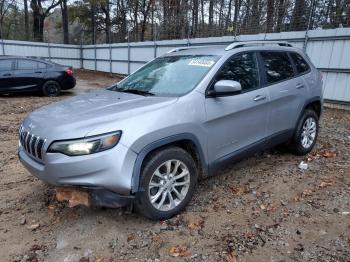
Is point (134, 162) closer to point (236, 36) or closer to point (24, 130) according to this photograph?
point (24, 130)

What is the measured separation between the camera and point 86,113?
3219 mm

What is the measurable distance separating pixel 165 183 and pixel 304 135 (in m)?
3.01

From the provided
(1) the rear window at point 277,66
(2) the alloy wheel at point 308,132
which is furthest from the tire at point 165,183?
(2) the alloy wheel at point 308,132

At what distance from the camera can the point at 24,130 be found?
11.1 feet

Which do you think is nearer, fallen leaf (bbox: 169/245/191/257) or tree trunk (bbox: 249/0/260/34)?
fallen leaf (bbox: 169/245/191/257)

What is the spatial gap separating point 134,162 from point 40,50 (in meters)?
23.1

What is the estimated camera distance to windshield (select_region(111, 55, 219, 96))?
3.73 meters

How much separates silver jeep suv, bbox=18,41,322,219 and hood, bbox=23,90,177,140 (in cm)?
1

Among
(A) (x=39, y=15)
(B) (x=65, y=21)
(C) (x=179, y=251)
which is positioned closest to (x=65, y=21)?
(B) (x=65, y=21)

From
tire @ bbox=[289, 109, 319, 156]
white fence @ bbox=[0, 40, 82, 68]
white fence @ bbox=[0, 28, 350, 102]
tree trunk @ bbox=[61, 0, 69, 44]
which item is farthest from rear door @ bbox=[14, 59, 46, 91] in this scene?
tree trunk @ bbox=[61, 0, 69, 44]

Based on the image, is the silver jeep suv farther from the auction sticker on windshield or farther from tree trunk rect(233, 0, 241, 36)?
tree trunk rect(233, 0, 241, 36)

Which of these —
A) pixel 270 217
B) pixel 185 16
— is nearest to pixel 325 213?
pixel 270 217

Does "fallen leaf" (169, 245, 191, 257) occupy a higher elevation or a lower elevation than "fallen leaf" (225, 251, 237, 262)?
lower

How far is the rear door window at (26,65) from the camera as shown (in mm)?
11574
